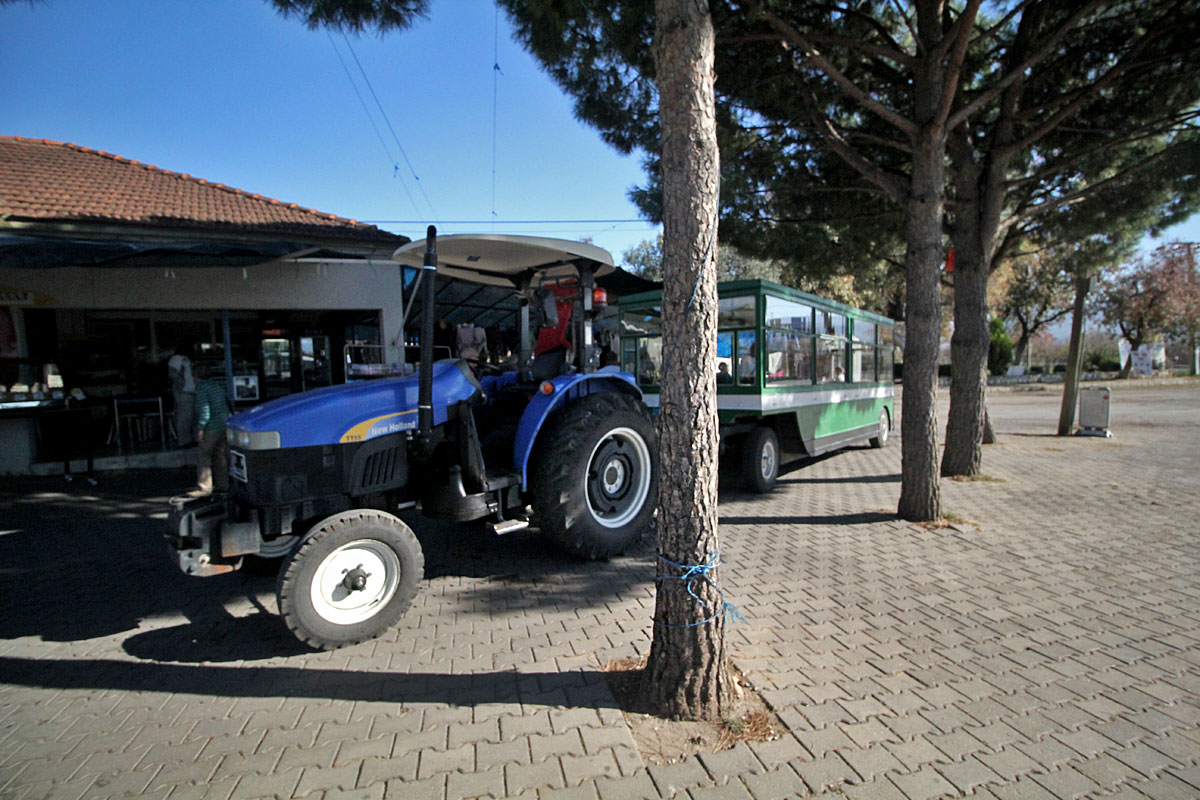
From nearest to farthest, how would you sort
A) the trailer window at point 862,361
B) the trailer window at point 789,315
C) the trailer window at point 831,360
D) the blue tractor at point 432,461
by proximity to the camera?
the blue tractor at point 432,461 < the trailer window at point 789,315 < the trailer window at point 831,360 < the trailer window at point 862,361

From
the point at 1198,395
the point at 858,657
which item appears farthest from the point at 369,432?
the point at 1198,395

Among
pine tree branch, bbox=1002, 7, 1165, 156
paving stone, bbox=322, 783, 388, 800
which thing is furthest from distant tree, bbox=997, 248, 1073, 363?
paving stone, bbox=322, 783, 388, 800

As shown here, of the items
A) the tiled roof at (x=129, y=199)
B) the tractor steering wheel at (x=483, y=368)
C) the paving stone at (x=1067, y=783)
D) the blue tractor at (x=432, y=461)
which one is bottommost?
the paving stone at (x=1067, y=783)

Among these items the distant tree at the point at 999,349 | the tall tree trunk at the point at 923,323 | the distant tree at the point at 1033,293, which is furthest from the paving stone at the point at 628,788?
the distant tree at the point at 999,349

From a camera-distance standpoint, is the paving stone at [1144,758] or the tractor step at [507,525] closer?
the paving stone at [1144,758]

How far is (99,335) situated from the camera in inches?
386

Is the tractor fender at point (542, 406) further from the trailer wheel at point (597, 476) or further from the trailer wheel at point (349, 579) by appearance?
the trailer wheel at point (349, 579)

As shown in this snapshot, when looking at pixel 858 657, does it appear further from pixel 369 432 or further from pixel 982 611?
pixel 369 432

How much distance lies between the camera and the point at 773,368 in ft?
23.5

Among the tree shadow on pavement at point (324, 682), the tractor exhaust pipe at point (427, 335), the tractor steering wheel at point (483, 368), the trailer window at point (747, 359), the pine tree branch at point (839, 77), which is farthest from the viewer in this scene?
the trailer window at point (747, 359)

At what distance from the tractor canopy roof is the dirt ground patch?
276cm

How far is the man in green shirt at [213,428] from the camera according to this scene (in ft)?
21.0

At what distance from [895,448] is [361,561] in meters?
10.4

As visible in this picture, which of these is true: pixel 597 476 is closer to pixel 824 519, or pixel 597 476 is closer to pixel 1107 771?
pixel 824 519
